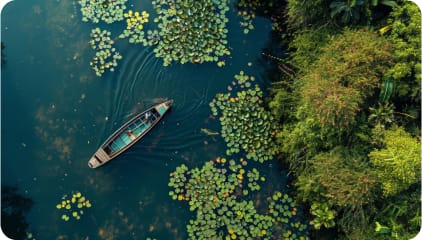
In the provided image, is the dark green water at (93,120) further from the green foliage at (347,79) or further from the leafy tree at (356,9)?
the leafy tree at (356,9)

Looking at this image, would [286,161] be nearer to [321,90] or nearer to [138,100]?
[321,90]

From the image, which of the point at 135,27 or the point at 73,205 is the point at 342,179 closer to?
the point at 73,205

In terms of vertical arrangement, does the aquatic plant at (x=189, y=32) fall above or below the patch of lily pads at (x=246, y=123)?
above

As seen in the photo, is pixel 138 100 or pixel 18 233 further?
pixel 138 100

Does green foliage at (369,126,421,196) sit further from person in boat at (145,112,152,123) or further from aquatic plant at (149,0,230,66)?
person in boat at (145,112,152,123)

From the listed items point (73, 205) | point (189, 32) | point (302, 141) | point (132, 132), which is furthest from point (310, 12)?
point (73, 205)

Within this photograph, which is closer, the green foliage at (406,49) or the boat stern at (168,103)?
the green foliage at (406,49)

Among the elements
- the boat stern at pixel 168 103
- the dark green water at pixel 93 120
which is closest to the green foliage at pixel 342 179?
the dark green water at pixel 93 120

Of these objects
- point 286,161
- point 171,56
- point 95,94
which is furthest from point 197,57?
point 286,161
